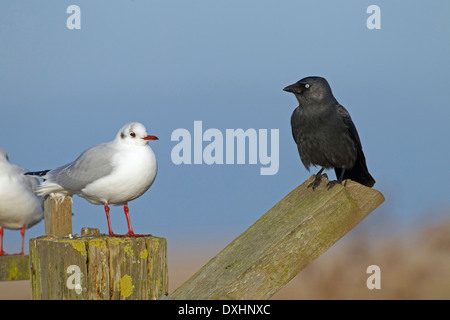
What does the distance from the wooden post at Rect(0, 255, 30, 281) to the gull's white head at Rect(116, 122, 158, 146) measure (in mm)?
1755

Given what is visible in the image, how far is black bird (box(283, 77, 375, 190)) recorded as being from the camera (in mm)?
5945

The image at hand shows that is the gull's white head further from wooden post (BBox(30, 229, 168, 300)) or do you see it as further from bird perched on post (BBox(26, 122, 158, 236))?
wooden post (BBox(30, 229, 168, 300))

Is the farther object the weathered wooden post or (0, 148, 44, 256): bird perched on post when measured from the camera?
(0, 148, 44, 256): bird perched on post

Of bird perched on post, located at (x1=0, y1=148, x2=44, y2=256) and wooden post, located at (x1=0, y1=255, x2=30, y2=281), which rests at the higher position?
bird perched on post, located at (x1=0, y1=148, x2=44, y2=256)

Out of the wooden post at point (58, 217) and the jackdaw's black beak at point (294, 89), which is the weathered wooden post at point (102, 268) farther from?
the jackdaw's black beak at point (294, 89)

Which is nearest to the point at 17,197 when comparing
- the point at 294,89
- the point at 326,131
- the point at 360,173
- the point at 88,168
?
the point at 88,168

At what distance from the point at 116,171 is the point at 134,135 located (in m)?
0.35

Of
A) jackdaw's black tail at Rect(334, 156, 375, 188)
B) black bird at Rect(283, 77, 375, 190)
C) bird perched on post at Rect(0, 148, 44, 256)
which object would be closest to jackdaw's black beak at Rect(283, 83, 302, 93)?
black bird at Rect(283, 77, 375, 190)

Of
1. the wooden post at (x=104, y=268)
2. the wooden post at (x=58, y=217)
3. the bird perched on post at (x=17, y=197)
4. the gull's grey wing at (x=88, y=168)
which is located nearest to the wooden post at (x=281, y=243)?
the wooden post at (x=104, y=268)

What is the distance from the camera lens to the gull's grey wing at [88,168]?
5141 millimetres

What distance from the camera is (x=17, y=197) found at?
22.7 feet

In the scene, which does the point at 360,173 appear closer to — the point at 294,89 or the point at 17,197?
the point at 294,89

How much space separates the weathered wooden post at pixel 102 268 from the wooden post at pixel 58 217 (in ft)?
1.46

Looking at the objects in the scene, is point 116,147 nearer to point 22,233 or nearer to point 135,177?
point 135,177
